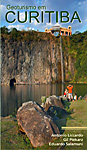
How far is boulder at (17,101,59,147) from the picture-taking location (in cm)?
730

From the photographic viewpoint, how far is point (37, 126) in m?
7.62

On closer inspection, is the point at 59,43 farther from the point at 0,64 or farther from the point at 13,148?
the point at 13,148

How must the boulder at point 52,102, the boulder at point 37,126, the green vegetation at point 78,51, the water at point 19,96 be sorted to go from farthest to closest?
the green vegetation at point 78,51 → the water at point 19,96 → the boulder at point 52,102 → the boulder at point 37,126

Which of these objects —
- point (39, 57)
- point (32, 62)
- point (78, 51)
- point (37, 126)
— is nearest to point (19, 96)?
point (37, 126)

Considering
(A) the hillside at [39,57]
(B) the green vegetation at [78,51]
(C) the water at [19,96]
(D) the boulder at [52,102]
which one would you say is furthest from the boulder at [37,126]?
(B) the green vegetation at [78,51]

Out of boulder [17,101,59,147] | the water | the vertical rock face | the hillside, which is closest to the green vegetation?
the hillside

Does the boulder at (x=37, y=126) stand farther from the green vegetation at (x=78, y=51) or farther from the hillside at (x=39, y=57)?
the green vegetation at (x=78, y=51)

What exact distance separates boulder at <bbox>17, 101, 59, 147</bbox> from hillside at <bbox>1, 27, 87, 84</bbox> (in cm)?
5628

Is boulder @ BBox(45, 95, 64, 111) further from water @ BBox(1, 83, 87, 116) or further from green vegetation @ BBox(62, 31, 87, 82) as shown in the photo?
green vegetation @ BBox(62, 31, 87, 82)

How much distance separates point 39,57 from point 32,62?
434 cm

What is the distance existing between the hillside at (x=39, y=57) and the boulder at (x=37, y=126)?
185 feet

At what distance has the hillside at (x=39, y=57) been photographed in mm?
65375

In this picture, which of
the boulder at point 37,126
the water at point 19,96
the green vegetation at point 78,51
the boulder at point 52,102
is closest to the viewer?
the boulder at point 37,126

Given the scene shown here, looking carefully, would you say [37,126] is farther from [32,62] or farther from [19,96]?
[32,62]
